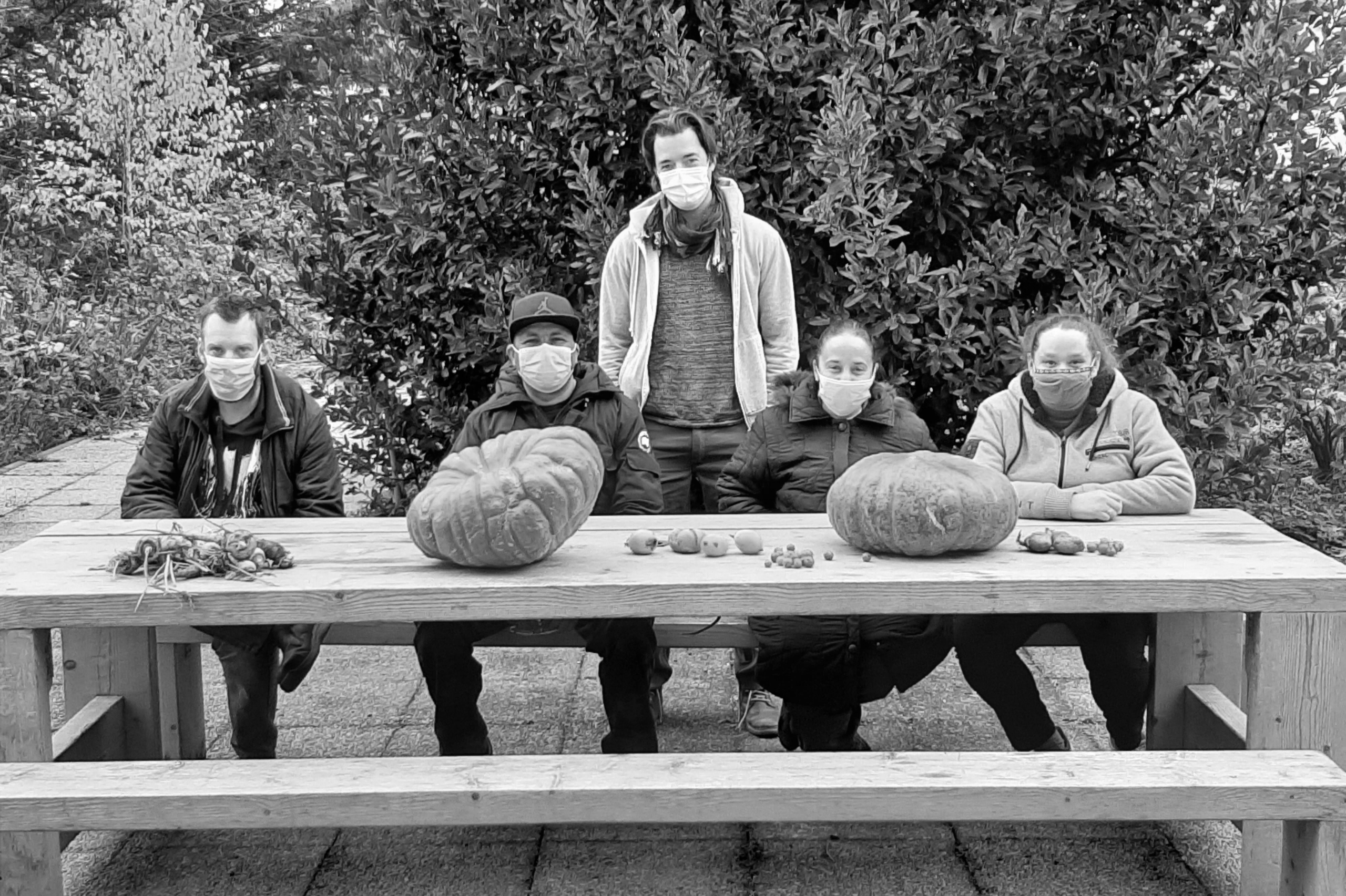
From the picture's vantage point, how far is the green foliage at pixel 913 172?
4.89 metres

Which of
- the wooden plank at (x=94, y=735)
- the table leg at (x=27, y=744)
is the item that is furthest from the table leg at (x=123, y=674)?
the table leg at (x=27, y=744)

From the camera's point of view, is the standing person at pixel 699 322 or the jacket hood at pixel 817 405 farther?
the standing person at pixel 699 322

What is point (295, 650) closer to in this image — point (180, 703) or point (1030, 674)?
point (180, 703)

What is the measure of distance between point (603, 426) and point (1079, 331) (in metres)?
1.46

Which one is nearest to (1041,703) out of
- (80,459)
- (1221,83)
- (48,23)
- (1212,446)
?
(1212,446)

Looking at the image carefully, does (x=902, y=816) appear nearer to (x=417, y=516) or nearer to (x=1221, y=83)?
(x=417, y=516)

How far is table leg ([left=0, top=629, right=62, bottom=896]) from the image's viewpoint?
3.06 m

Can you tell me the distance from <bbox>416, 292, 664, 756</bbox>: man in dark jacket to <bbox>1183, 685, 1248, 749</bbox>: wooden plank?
1.50 meters

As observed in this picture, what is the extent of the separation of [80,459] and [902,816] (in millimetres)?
8644

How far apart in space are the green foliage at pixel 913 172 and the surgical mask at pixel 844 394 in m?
0.97

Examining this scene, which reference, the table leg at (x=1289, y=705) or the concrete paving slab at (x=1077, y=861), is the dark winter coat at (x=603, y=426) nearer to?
the concrete paving slab at (x=1077, y=861)

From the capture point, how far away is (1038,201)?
5.25 meters

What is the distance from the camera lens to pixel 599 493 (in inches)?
159

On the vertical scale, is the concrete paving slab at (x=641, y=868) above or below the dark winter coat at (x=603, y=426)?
below
